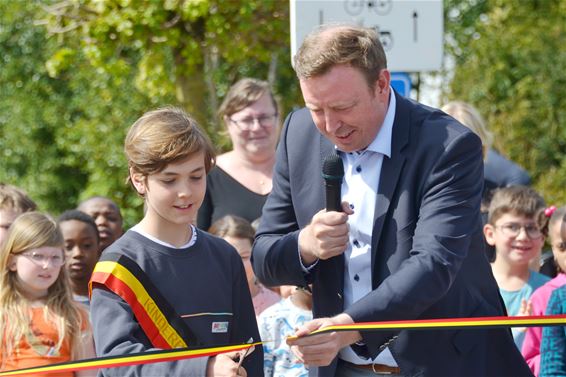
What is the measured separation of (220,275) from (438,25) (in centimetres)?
345

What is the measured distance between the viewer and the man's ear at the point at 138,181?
4070mm

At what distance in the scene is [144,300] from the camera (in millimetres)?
3809

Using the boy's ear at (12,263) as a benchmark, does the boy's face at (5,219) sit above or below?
above

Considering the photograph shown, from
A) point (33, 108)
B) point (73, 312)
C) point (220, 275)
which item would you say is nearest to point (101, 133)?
point (33, 108)

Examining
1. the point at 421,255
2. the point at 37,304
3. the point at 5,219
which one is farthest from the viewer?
the point at 5,219

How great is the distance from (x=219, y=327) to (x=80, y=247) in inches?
122

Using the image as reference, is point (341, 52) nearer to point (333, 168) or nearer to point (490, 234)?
point (333, 168)

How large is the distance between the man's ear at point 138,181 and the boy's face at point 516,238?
317 cm

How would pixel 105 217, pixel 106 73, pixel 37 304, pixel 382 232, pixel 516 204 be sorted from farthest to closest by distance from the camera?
pixel 106 73 → pixel 105 217 → pixel 516 204 → pixel 37 304 → pixel 382 232

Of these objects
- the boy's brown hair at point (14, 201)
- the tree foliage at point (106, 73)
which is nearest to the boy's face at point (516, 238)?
the boy's brown hair at point (14, 201)

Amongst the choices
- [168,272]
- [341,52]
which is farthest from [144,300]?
[341,52]

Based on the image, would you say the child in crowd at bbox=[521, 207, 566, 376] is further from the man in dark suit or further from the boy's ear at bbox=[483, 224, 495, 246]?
the man in dark suit

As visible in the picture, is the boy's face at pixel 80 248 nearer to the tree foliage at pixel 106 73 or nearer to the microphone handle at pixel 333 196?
the microphone handle at pixel 333 196

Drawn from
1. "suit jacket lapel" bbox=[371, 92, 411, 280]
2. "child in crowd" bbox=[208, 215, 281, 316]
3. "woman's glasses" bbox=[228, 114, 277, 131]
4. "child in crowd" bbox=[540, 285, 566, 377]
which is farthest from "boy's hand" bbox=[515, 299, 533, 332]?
"suit jacket lapel" bbox=[371, 92, 411, 280]
